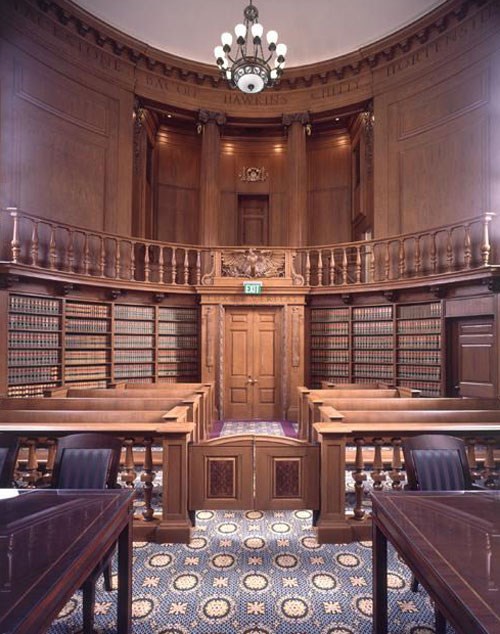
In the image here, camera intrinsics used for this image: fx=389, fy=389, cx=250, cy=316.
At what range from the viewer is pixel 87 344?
7.33m

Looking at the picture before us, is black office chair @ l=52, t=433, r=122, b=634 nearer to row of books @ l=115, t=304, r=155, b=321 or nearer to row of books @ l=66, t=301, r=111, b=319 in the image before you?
row of books @ l=66, t=301, r=111, b=319

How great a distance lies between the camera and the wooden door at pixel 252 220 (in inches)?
433

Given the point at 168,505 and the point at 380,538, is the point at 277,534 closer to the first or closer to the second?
the point at 168,505

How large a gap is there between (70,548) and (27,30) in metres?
9.42

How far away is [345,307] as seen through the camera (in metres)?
8.36

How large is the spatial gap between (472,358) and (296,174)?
574 centimetres

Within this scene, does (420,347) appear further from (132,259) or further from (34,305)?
(34,305)

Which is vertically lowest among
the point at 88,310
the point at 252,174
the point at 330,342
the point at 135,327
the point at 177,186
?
the point at 330,342

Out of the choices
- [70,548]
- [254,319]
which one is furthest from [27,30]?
[70,548]

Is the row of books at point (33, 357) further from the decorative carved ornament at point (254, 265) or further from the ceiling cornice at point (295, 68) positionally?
the ceiling cornice at point (295, 68)

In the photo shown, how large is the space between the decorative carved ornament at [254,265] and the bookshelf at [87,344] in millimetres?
2704

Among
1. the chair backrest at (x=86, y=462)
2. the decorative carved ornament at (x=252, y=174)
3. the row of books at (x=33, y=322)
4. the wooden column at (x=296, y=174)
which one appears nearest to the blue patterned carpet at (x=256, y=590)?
the chair backrest at (x=86, y=462)

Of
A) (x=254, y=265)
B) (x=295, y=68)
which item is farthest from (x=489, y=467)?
(x=295, y=68)

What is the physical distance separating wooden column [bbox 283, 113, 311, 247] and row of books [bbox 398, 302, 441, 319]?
121 inches
